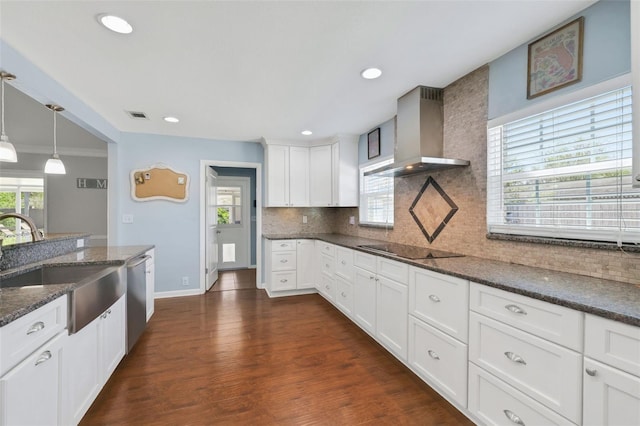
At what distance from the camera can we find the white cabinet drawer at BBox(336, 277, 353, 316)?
9.95ft

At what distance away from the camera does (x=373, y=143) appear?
12.2 ft

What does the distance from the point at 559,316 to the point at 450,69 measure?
1.88m

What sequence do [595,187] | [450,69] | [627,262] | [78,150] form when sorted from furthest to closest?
[78,150]
[450,69]
[595,187]
[627,262]

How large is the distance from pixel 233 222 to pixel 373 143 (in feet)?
12.5

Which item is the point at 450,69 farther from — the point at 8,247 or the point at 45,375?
the point at 8,247

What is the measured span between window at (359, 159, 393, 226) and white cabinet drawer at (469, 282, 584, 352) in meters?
1.86

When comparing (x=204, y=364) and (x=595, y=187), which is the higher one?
(x=595, y=187)

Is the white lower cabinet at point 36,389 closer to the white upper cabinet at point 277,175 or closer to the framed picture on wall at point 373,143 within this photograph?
the white upper cabinet at point 277,175

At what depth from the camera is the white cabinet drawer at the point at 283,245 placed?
13.0ft

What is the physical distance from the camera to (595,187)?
1.51 m

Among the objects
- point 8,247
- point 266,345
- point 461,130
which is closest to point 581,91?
point 461,130

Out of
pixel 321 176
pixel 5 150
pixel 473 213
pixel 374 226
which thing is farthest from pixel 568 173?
pixel 5 150

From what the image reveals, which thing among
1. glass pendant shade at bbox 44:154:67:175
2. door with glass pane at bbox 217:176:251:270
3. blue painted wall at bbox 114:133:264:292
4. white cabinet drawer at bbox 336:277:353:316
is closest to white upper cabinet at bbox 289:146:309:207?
blue painted wall at bbox 114:133:264:292

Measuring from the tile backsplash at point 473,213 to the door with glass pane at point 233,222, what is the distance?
401cm
